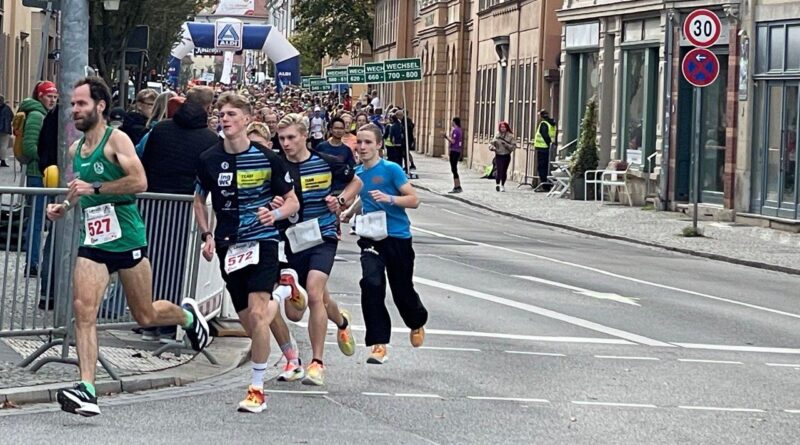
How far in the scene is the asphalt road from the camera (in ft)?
29.8

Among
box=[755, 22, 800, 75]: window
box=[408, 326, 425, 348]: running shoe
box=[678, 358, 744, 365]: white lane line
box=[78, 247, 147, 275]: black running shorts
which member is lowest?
box=[678, 358, 744, 365]: white lane line

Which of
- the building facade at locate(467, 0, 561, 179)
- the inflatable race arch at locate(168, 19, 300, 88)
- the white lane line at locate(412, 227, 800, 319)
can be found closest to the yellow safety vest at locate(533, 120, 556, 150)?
the building facade at locate(467, 0, 561, 179)

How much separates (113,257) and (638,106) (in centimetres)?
2777

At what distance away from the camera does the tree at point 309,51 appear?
93.4 meters

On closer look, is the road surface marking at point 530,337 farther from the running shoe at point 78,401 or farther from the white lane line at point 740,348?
the running shoe at point 78,401

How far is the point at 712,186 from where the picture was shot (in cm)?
3244

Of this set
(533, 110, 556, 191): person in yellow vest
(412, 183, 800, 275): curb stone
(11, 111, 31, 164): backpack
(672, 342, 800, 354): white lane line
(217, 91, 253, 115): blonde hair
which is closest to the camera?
(217, 91, 253, 115): blonde hair

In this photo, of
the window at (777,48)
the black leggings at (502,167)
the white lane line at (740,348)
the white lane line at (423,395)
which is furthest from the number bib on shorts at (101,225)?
the black leggings at (502,167)

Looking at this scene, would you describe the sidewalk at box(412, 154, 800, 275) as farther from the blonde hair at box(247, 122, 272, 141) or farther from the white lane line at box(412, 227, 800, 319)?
the blonde hair at box(247, 122, 272, 141)

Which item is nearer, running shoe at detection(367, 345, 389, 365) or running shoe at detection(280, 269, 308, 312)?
running shoe at detection(280, 269, 308, 312)

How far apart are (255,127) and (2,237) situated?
1.83m

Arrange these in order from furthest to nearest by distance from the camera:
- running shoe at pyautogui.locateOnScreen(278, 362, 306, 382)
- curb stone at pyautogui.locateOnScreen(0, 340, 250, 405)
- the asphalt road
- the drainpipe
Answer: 1. the drainpipe
2. running shoe at pyautogui.locateOnScreen(278, 362, 306, 382)
3. curb stone at pyautogui.locateOnScreen(0, 340, 250, 405)
4. the asphalt road

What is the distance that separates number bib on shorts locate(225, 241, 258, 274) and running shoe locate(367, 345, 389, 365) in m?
2.12

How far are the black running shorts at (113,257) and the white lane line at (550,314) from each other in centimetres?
514
